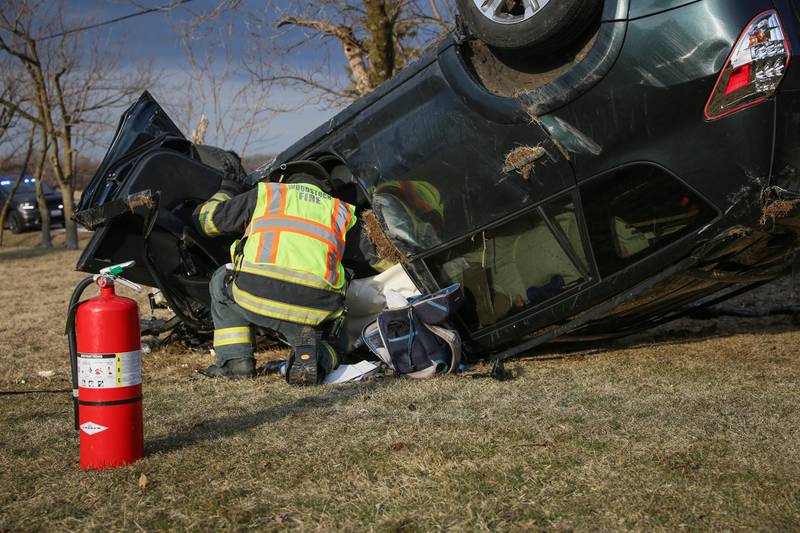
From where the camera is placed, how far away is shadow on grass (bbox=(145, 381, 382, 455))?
11.0ft

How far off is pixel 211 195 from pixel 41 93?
50.5ft

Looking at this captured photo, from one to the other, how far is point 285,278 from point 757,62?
8.72 feet

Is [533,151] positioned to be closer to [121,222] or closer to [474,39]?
[474,39]

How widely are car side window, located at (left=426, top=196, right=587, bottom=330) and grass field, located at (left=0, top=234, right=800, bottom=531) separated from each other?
0.44 m

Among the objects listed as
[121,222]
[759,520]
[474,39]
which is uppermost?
[474,39]

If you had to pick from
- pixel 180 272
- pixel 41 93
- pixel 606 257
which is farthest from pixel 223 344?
pixel 41 93

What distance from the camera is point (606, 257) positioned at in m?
4.18

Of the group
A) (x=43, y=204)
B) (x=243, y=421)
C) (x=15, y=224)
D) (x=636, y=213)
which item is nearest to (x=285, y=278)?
(x=243, y=421)

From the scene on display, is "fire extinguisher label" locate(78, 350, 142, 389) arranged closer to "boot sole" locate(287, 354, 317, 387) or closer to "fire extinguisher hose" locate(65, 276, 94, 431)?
"fire extinguisher hose" locate(65, 276, 94, 431)

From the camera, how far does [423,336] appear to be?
4516 mm

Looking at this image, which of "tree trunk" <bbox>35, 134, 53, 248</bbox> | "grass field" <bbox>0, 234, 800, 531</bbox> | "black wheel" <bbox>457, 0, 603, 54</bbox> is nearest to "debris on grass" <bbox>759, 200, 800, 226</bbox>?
"grass field" <bbox>0, 234, 800, 531</bbox>

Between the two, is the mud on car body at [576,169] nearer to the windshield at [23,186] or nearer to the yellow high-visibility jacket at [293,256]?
the yellow high-visibility jacket at [293,256]

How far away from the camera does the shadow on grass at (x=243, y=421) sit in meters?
3.36

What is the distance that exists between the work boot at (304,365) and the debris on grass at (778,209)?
240 cm
